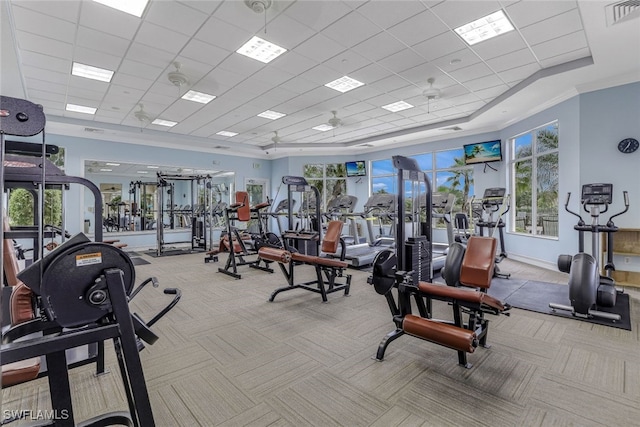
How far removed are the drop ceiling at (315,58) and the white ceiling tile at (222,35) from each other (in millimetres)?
20

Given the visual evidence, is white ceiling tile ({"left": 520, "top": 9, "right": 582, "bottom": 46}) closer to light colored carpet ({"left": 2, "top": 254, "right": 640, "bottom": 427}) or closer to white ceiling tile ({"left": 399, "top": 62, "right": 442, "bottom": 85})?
white ceiling tile ({"left": 399, "top": 62, "right": 442, "bottom": 85})

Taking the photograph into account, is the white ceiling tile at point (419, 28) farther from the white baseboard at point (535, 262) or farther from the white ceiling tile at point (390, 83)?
the white baseboard at point (535, 262)

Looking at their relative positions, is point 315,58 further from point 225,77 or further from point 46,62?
point 46,62

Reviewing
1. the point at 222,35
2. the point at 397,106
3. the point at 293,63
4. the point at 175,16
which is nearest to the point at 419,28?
the point at 293,63

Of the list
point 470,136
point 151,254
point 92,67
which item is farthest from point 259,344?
point 470,136

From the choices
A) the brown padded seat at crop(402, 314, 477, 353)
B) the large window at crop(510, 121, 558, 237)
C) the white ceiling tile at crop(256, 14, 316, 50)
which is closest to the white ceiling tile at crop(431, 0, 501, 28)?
the white ceiling tile at crop(256, 14, 316, 50)

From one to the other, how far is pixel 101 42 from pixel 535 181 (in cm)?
816

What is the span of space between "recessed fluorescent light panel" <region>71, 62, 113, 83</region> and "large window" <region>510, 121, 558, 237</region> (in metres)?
8.15

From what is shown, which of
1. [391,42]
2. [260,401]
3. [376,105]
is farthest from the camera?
[376,105]

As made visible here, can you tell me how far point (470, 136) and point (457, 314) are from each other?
7.43m

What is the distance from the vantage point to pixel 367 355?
2713mm

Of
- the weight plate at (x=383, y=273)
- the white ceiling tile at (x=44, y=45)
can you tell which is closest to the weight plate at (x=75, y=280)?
the weight plate at (x=383, y=273)

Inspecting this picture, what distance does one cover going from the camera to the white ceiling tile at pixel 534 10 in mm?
3471

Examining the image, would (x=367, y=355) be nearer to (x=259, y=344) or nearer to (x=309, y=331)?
(x=309, y=331)
